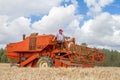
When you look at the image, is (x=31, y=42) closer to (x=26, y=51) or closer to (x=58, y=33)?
(x=26, y=51)

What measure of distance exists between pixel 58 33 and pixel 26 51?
10.3ft

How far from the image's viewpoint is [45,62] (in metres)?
19.4

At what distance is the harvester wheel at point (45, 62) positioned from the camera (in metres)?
19.0

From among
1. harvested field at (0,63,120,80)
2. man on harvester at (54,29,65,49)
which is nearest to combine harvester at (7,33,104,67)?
man on harvester at (54,29,65,49)

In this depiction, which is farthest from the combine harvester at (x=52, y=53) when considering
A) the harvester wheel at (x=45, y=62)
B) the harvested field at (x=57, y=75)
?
the harvested field at (x=57, y=75)

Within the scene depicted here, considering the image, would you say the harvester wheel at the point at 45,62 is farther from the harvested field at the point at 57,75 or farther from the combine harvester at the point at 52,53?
the harvested field at the point at 57,75

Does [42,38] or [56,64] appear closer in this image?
[56,64]

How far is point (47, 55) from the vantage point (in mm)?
20188

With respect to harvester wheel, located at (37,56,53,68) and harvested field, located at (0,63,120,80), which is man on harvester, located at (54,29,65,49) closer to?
harvester wheel, located at (37,56,53,68)

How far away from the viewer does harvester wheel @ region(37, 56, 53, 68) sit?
748 inches

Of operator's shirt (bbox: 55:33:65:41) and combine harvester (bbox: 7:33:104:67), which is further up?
operator's shirt (bbox: 55:33:65:41)

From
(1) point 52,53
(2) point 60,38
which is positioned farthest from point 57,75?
(2) point 60,38

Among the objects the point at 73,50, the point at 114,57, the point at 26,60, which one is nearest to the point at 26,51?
the point at 26,60

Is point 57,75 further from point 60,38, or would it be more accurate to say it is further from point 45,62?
point 60,38
